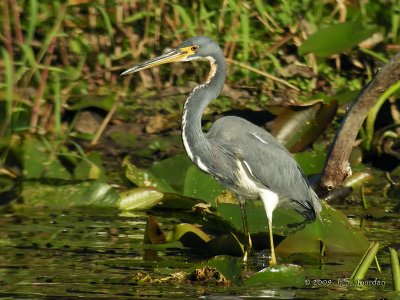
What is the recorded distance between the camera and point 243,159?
600cm

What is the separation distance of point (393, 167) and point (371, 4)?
5.88ft

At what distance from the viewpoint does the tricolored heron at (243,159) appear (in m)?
5.96

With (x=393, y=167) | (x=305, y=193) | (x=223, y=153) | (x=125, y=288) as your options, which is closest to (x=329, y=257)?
(x=305, y=193)

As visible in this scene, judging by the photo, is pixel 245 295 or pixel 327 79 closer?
pixel 245 295

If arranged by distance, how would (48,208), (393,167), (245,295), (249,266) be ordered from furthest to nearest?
(393,167) < (48,208) < (249,266) < (245,295)

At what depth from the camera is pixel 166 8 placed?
9.19m

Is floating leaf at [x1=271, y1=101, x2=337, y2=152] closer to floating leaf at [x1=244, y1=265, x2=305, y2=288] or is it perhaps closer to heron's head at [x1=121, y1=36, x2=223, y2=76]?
heron's head at [x1=121, y1=36, x2=223, y2=76]

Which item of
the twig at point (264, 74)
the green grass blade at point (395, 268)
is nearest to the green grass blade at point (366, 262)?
the green grass blade at point (395, 268)

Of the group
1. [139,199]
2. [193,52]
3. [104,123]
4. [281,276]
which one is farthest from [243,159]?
[104,123]

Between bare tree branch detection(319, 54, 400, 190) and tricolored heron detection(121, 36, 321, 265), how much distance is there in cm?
22

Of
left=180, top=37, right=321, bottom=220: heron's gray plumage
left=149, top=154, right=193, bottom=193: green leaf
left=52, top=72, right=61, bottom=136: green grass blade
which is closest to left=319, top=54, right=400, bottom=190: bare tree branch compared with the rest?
left=180, top=37, right=321, bottom=220: heron's gray plumage

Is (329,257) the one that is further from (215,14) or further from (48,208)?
(215,14)

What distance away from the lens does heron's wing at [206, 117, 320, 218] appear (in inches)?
236

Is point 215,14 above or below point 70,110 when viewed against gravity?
above
